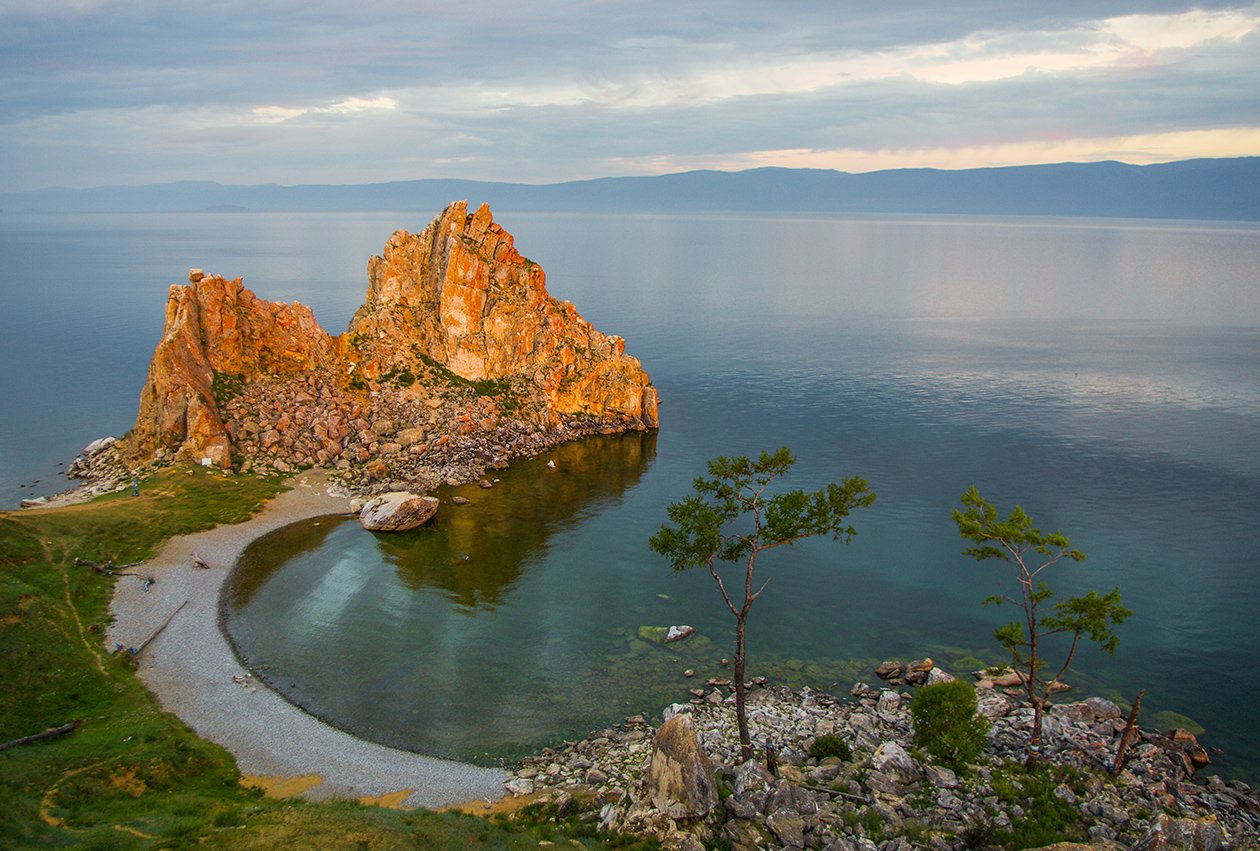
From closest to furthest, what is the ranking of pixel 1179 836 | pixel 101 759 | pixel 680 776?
1. pixel 1179 836
2. pixel 680 776
3. pixel 101 759

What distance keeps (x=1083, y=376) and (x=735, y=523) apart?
84851 mm

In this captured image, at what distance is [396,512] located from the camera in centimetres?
6844

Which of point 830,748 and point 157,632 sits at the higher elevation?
point 830,748

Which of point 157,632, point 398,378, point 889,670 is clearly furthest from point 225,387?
point 889,670

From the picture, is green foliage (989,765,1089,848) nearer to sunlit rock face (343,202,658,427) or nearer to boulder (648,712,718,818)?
boulder (648,712,718,818)

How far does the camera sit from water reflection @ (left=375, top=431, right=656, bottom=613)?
61250 millimetres

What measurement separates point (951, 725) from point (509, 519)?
46120 mm

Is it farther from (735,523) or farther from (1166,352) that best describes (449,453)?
(1166,352)

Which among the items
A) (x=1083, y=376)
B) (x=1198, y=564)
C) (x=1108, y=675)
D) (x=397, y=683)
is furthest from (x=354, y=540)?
(x=1083, y=376)

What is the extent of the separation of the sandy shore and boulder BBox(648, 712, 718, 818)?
8895 millimetres

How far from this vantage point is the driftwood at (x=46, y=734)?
3541 centimetres

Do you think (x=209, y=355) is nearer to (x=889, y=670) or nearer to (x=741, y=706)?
(x=741, y=706)

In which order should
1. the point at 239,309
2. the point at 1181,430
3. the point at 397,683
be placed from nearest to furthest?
the point at 397,683, the point at 239,309, the point at 1181,430

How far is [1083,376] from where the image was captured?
123562mm
